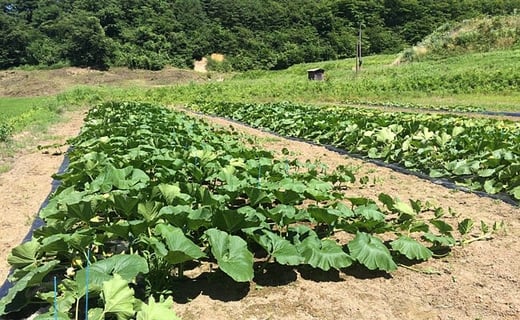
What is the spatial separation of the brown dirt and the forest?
210 inches

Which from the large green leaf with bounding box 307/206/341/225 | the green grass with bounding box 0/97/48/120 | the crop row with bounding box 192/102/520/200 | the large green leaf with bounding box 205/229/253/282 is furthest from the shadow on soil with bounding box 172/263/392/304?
the green grass with bounding box 0/97/48/120

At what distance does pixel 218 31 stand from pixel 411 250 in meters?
76.9

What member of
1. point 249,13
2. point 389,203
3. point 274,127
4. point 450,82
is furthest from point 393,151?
point 249,13

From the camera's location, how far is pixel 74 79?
180ft

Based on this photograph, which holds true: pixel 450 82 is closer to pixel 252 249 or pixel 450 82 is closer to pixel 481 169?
pixel 481 169

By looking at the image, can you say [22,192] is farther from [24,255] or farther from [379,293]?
[379,293]

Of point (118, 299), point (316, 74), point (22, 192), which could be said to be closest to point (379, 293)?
point (118, 299)

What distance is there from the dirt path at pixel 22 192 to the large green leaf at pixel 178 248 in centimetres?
157

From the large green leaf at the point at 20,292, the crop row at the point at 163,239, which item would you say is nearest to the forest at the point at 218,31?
the crop row at the point at 163,239

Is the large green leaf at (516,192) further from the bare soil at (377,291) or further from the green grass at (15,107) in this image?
the green grass at (15,107)

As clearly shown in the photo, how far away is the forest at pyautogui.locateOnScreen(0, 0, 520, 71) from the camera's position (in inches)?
2625

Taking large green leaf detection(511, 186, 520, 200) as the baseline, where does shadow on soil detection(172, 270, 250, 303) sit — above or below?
above

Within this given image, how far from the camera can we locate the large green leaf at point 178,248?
8.86 ft

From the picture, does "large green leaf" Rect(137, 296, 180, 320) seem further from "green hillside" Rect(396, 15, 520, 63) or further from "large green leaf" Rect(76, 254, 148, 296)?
"green hillside" Rect(396, 15, 520, 63)
